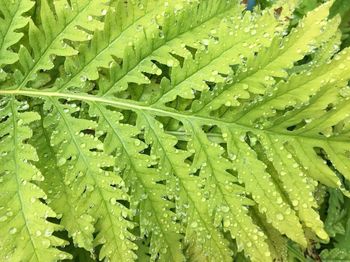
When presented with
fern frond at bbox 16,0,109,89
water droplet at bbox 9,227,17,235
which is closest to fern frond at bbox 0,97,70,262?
water droplet at bbox 9,227,17,235

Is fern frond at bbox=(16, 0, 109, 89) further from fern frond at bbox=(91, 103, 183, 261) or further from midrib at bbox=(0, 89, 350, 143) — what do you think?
fern frond at bbox=(91, 103, 183, 261)

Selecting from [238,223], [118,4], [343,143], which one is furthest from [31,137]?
[343,143]

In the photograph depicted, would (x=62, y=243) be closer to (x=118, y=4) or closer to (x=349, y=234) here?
(x=118, y=4)

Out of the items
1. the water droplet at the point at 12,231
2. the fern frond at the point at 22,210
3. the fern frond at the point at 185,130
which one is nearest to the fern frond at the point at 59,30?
the fern frond at the point at 185,130

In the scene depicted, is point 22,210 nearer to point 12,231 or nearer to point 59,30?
point 12,231

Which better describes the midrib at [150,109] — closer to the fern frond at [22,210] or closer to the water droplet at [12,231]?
the fern frond at [22,210]

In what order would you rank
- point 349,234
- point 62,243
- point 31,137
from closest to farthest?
point 62,243 < point 31,137 < point 349,234
